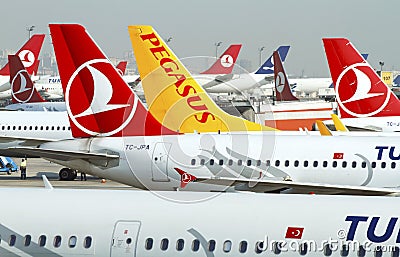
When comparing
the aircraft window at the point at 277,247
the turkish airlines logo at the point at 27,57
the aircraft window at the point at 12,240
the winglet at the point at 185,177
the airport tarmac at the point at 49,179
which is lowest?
A: the airport tarmac at the point at 49,179

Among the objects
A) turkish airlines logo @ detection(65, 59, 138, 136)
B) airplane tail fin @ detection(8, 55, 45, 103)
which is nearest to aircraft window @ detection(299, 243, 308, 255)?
turkish airlines logo @ detection(65, 59, 138, 136)

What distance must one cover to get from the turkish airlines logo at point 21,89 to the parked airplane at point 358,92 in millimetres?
39960

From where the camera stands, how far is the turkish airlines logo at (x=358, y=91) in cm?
4022

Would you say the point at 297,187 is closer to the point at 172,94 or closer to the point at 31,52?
the point at 172,94

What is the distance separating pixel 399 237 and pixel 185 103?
2012 centimetres

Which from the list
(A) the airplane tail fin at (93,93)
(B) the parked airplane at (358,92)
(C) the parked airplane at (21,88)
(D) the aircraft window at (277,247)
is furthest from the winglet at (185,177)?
(C) the parked airplane at (21,88)

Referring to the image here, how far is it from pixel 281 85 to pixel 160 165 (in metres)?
61.3

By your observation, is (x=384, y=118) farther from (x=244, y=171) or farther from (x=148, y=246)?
(x=148, y=246)

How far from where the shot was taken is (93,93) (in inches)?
1161

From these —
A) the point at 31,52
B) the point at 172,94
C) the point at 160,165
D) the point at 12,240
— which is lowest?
the point at 31,52

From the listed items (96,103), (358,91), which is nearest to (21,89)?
(358,91)

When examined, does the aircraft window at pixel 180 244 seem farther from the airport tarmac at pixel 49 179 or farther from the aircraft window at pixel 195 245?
the airport tarmac at pixel 49 179

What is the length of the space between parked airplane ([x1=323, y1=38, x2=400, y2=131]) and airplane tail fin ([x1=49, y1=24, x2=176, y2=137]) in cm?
1297

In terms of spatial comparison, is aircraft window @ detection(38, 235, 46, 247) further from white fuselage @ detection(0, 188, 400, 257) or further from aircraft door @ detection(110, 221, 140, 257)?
aircraft door @ detection(110, 221, 140, 257)
